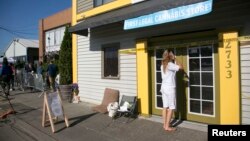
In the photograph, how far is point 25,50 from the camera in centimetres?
4991

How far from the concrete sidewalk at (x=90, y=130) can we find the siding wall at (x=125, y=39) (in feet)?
4.33

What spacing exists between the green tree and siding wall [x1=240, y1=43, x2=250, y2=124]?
9059 mm

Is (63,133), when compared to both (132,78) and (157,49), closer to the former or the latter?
(132,78)

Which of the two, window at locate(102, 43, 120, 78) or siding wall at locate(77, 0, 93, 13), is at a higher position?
siding wall at locate(77, 0, 93, 13)

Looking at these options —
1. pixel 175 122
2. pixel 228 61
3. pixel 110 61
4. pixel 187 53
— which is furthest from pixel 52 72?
pixel 228 61

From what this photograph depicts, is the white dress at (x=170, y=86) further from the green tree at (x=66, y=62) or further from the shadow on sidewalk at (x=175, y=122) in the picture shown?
the green tree at (x=66, y=62)

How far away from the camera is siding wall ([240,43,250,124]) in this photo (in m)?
6.68

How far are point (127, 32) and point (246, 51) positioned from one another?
13.8ft

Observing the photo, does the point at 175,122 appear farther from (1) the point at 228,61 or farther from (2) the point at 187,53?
(1) the point at 228,61

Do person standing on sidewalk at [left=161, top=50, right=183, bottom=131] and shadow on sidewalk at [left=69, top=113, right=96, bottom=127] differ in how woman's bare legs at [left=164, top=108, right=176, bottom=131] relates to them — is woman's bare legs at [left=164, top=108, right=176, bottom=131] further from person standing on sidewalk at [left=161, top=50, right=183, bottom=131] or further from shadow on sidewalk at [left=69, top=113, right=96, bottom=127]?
shadow on sidewalk at [left=69, top=113, right=96, bottom=127]

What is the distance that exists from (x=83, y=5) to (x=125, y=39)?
11.7 feet

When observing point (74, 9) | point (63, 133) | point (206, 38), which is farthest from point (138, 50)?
point (74, 9)

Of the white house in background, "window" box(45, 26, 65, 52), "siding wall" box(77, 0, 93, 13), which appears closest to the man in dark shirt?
"siding wall" box(77, 0, 93, 13)

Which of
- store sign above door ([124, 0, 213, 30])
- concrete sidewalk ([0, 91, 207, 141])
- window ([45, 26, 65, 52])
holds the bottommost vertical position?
concrete sidewalk ([0, 91, 207, 141])
